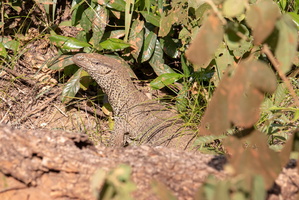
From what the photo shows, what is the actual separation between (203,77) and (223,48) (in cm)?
41

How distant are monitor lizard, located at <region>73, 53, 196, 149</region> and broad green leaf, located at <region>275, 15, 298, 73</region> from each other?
Result: 285 cm

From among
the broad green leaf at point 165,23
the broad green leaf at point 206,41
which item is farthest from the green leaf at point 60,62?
the broad green leaf at point 206,41

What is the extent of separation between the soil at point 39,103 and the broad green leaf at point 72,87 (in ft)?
0.33

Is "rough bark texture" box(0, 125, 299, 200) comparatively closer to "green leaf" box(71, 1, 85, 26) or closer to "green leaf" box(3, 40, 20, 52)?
"green leaf" box(71, 1, 85, 26)

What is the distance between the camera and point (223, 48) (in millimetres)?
4715

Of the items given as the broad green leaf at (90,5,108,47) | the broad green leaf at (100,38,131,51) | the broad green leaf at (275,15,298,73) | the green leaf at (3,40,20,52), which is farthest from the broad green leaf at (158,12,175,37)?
the broad green leaf at (275,15,298,73)

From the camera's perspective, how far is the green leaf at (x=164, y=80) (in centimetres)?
508

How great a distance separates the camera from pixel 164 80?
510cm

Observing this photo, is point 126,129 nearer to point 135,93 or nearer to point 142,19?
point 135,93

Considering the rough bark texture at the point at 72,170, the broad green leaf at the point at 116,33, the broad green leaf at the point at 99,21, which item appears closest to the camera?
the rough bark texture at the point at 72,170

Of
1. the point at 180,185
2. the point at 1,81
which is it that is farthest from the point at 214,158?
the point at 1,81

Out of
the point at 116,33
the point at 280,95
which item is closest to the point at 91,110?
the point at 116,33

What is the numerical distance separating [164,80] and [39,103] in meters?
1.57

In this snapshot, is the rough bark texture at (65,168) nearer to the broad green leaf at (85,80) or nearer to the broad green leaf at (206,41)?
the broad green leaf at (206,41)
